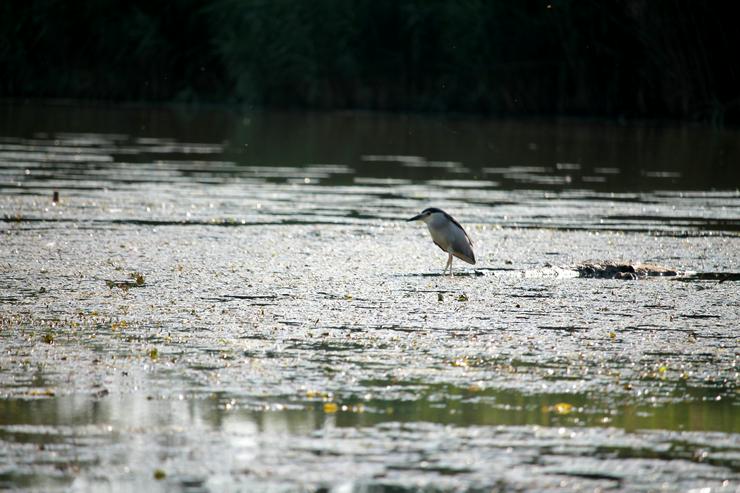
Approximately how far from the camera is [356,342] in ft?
27.4

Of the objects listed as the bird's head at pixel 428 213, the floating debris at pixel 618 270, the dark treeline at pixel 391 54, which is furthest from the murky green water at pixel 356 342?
the dark treeline at pixel 391 54

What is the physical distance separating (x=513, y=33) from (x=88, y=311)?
39.8 meters

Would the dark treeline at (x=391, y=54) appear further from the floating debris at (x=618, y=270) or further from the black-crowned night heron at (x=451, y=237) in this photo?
the black-crowned night heron at (x=451, y=237)

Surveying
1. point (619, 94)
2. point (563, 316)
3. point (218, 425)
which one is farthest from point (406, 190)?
point (619, 94)

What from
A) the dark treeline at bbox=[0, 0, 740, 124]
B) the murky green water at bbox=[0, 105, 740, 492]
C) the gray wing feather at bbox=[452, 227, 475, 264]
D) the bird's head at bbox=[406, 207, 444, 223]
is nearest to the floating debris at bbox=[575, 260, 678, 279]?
the murky green water at bbox=[0, 105, 740, 492]

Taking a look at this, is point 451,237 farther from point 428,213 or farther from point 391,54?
point 391,54

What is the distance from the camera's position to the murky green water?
228 inches

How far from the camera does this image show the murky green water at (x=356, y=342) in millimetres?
5789

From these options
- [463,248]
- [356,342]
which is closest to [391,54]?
[463,248]

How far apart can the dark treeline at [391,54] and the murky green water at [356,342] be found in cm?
2470

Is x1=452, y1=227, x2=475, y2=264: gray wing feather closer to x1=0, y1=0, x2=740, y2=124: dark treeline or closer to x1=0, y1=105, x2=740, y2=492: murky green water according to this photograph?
x1=0, y1=105, x2=740, y2=492: murky green water

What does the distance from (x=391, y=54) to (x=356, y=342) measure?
142ft

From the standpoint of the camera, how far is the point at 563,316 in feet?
31.2

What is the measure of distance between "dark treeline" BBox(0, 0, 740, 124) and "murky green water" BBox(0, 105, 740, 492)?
24697 millimetres
